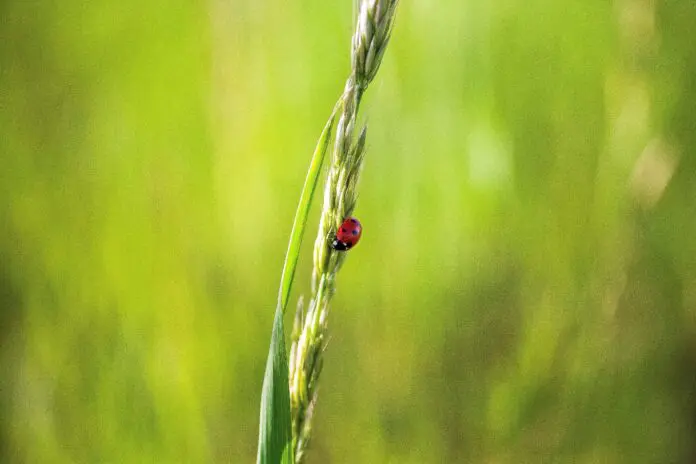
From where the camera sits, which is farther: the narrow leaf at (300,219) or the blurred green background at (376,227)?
the blurred green background at (376,227)

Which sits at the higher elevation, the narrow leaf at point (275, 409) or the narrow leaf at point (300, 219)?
the narrow leaf at point (300, 219)

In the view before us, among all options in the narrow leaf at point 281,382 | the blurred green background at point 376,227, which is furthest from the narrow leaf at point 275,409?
the blurred green background at point 376,227

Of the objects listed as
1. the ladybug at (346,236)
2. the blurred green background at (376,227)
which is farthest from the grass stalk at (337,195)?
the blurred green background at (376,227)

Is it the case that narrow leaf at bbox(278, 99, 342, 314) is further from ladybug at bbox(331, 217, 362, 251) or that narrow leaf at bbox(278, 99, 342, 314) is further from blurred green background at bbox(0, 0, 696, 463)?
blurred green background at bbox(0, 0, 696, 463)

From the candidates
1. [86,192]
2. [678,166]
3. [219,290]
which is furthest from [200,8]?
[678,166]

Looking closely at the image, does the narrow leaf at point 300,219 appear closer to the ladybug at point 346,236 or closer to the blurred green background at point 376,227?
the ladybug at point 346,236

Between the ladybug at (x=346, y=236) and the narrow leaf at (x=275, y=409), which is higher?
the ladybug at (x=346, y=236)

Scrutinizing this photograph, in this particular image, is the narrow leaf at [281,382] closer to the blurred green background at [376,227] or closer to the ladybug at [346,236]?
the ladybug at [346,236]

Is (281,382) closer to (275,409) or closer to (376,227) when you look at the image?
(275,409)

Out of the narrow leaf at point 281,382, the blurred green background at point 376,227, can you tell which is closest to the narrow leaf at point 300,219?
the narrow leaf at point 281,382
